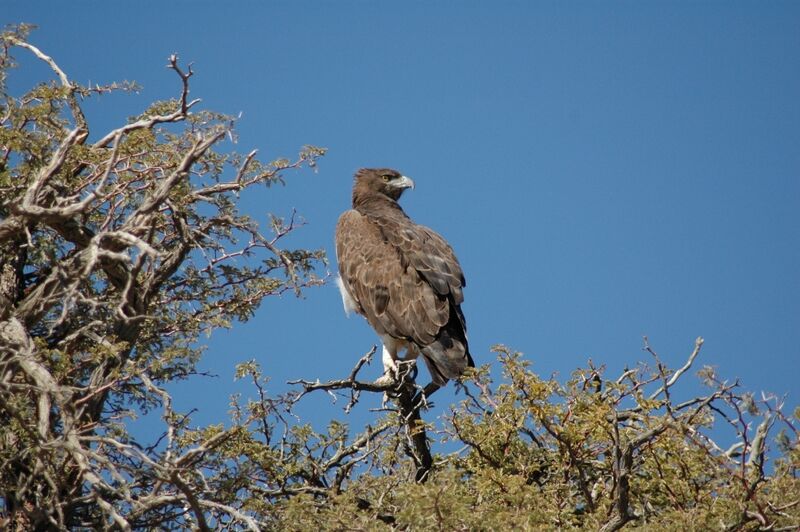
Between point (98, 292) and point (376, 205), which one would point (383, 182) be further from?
point (98, 292)

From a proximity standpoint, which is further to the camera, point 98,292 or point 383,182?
point 383,182

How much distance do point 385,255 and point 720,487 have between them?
4.72 metres

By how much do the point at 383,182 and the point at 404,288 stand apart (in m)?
2.65

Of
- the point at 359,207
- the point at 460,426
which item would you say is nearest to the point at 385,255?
the point at 359,207

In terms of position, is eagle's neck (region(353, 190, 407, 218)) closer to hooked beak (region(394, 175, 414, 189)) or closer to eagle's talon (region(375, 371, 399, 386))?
hooked beak (region(394, 175, 414, 189))

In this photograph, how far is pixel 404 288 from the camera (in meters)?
10.1

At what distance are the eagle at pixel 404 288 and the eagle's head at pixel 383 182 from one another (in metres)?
0.88

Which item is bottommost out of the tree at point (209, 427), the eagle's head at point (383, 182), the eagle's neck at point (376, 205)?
the tree at point (209, 427)

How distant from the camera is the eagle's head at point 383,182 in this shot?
490 inches

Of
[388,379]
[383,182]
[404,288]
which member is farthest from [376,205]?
[388,379]

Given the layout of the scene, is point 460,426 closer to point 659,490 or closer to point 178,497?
point 659,490

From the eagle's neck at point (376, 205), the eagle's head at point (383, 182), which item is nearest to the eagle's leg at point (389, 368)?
the eagle's neck at point (376, 205)

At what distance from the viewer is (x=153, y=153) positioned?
28.7ft

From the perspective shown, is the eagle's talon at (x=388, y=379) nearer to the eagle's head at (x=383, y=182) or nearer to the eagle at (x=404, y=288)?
Result: the eagle at (x=404, y=288)
